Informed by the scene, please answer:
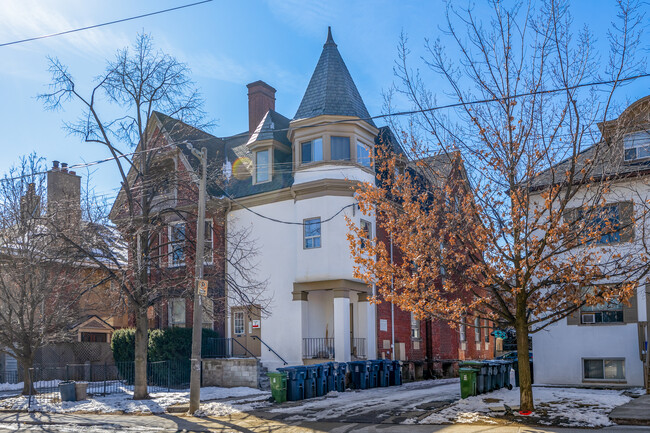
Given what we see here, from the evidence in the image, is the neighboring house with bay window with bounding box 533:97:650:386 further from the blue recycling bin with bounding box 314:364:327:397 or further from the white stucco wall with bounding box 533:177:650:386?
the blue recycling bin with bounding box 314:364:327:397

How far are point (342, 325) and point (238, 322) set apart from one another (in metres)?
5.18

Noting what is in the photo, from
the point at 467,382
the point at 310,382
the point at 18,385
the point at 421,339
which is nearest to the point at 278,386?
the point at 310,382

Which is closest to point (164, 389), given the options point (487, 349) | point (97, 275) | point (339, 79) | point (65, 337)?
point (65, 337)

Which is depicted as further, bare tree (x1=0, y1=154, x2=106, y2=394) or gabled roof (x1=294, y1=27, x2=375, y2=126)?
gabled roof (x1=294, y1=27, x2=375, y2=126)

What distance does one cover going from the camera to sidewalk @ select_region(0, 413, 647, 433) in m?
13.4

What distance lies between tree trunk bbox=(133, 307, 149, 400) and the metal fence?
1.85 m

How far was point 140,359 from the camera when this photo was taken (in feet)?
69.2

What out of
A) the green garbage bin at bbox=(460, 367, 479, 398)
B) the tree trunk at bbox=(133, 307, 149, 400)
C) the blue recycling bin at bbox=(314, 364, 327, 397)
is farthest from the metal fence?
the green garbage bin at bbox=(460, 367, 479, 398)

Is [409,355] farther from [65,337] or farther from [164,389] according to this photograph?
[65,337]

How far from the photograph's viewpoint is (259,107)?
31.9 m

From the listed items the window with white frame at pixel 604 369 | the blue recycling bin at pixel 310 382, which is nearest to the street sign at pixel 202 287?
the blue recycling bin at pixel 310 382

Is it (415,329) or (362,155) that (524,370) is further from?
(415,329)

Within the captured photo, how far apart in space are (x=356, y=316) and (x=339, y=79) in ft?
32.1

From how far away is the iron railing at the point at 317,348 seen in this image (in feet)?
83.5
